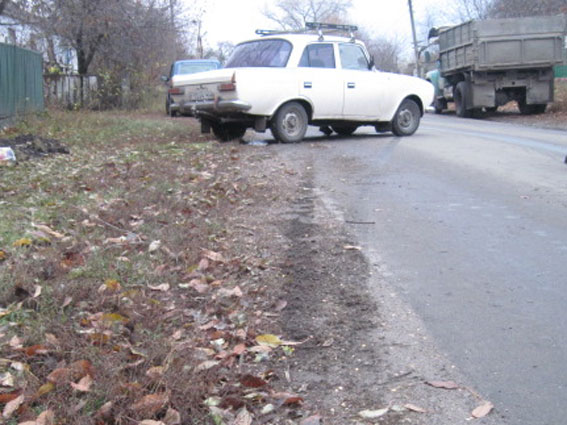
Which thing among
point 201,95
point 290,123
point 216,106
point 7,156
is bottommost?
point 7,156

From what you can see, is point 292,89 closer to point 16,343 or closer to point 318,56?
point 318,56

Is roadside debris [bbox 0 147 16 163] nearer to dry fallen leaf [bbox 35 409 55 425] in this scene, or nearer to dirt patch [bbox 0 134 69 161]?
dirt patch [bbox 0 134 69 161]

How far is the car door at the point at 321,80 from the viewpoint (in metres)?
11.8

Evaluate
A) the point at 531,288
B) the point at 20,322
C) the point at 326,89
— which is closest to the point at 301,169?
the point at 326,89

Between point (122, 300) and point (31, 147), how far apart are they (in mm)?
7174

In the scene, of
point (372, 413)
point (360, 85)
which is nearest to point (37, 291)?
point (372, 413)

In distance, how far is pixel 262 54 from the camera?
467 inches

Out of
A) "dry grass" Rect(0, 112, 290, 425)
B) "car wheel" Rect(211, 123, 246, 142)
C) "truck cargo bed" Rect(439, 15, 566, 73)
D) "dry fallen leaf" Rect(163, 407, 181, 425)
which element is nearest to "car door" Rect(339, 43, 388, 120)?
"car wheel" Rect(211, 123, 246, 142)

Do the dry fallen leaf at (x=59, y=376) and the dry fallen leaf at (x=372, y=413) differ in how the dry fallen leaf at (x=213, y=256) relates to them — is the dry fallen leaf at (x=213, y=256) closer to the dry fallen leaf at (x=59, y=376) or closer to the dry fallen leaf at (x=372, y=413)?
the dry fallen leaf at (x=59, y=376)

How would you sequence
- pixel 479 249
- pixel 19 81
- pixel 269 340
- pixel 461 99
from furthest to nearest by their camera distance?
pixel 461 99 → pixel 19 81 → pixel 479 249 → pixel 269 340

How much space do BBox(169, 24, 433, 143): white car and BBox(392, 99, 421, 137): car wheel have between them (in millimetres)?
38

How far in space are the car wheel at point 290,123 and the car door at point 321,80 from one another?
0.85 feet

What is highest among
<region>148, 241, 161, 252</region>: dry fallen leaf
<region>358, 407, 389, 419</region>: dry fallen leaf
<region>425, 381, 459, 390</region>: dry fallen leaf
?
<region>148, 241, 161, 252</region>: dry fallen leaf

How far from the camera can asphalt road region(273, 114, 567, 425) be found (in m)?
3.13
